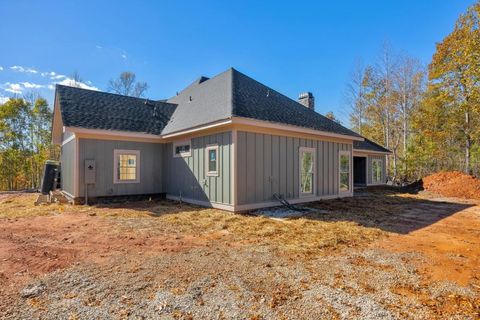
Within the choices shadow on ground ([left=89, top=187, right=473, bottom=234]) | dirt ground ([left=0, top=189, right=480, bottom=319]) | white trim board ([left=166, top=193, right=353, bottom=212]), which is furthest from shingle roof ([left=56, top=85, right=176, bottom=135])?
dirt ground ([left=0, top=189, right=480, bottom=319])

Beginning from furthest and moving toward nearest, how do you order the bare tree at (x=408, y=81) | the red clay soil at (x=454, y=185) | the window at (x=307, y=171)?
the bare tree at (x=408, y=81), the red clay soil at (x=454, y=185), the window at (x=307, y=171)

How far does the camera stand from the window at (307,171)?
30.7 feet

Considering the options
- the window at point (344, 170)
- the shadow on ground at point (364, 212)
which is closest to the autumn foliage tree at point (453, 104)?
the window at point (344, 170)

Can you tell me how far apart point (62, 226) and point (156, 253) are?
346cm

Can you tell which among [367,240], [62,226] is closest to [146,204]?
[62,226]

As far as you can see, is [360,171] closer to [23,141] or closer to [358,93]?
[358,93]

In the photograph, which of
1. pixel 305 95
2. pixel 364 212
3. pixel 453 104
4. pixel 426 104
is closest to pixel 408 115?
pixel 426 104

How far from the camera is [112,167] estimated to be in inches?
388

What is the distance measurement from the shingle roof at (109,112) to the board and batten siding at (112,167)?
24.1 inches

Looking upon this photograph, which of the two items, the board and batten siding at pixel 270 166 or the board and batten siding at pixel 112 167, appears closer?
the board and batten siding at pixel 270 166

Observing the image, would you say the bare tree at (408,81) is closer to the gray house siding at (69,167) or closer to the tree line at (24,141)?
the gray house siding at (69,167)

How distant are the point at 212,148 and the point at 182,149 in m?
2.12

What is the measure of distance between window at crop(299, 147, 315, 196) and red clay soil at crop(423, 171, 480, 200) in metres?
7.87

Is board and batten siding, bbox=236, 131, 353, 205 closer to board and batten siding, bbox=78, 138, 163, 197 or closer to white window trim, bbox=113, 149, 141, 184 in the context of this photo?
board and batten siding, bbox=78, 138, 163, 197
